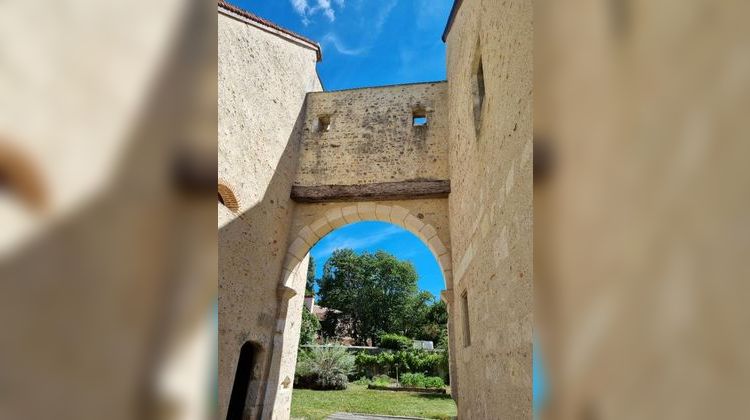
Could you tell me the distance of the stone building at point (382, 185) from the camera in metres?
2.58

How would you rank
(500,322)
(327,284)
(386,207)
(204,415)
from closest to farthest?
(204,415), (500,322), (386,207), (327,284)

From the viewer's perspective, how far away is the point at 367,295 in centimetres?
3328

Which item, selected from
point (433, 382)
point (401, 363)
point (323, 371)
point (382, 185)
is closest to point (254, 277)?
point (382, 185)

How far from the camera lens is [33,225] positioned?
30 centimetres

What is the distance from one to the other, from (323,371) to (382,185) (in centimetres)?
999

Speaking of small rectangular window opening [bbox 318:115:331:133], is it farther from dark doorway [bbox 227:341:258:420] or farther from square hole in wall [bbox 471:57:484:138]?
dark doorway [bbox 227:341:258:420]

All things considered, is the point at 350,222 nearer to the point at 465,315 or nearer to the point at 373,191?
the point at 373,191

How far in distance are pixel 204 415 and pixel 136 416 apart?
0.30ft

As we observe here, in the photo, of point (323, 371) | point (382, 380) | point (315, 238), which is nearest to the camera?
point (315, 238)

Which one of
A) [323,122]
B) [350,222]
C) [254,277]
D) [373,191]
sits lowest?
[254,277]

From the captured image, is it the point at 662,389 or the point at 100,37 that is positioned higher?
the point at 100,37

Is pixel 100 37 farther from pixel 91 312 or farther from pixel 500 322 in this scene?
pixel 500 322

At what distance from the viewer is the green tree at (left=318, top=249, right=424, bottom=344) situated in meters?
32.1

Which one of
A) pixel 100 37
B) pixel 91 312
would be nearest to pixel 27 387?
pixel 91 312
